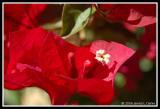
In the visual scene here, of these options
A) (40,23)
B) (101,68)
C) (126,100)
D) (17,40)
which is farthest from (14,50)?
→ (126,100)

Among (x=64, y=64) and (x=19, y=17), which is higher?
(x=19, y=17)

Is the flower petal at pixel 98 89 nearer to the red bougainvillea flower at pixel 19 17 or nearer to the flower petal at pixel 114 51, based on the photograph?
the flower petal at pixel 114 51

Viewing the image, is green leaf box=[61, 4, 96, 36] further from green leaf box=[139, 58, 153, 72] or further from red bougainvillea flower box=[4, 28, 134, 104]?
green leaf box=[139, 58, 153, 72]

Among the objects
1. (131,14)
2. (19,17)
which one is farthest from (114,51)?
(19,17)

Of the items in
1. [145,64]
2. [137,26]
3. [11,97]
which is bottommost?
[11,97]

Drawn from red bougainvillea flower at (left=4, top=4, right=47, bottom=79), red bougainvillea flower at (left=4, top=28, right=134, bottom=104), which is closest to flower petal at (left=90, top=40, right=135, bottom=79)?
red bougainvillea flower at (left=4, top=28, right=134, bottom=104)

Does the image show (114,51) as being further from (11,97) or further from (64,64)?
(11,97)
